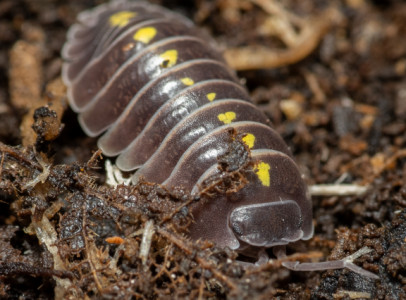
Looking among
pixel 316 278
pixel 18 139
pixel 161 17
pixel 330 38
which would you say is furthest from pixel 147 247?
pixel 330 38

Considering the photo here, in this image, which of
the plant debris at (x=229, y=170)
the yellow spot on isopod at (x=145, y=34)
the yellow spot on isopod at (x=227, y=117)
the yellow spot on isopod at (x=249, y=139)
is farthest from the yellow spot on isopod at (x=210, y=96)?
the yellow spot on isopod at (x=145, y=34)

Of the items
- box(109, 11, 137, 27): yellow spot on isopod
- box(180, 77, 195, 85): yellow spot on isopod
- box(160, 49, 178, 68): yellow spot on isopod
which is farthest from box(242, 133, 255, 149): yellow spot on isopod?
box(109, 11, 137, 27): yellow spot on isopod

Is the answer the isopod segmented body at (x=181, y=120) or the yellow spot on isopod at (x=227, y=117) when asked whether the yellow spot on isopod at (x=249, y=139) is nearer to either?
the isopod segmented body at (x=181, y=120)

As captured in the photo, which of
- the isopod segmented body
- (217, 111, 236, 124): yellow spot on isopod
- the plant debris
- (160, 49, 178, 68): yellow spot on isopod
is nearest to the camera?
the plant debris

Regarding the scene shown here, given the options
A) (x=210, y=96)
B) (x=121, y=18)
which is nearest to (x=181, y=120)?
(x=210, y=96)

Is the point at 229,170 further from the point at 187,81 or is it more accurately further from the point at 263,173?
the point at 187,81

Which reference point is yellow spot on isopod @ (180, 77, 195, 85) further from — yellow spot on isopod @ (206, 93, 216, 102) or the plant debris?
the plant debris

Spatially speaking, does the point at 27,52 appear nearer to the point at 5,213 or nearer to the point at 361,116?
the point at 5,213
